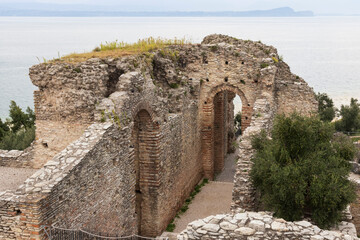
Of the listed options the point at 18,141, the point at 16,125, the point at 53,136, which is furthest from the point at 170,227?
the point at 16,125

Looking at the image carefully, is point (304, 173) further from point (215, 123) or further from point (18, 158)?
point (215, 123)

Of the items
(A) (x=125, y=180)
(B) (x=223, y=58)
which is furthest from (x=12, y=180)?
(B) (x=223, y=58)

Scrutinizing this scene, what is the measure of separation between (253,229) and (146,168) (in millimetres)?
5465

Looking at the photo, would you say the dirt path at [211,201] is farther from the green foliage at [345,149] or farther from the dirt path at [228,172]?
the green foliage at [345,149]

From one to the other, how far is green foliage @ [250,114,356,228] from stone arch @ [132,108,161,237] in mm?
3308

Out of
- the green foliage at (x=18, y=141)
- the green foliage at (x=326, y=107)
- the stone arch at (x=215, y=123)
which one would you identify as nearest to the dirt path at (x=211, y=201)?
the stone arch at (x=215, y=123)

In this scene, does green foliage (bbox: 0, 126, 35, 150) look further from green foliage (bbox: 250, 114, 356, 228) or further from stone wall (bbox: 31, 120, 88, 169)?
green foliage (bbox: 250, 114, 356, 228)

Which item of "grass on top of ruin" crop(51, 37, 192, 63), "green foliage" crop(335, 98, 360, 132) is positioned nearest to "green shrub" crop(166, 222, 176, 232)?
"grass on top of ruin" crop(51, 37, 192, 63)

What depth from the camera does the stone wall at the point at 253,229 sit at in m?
6.88

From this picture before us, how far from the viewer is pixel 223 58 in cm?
1527

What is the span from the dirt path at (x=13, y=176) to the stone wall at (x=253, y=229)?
5.10 m

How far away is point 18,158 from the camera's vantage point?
11766mm

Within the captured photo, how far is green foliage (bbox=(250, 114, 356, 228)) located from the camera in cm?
818

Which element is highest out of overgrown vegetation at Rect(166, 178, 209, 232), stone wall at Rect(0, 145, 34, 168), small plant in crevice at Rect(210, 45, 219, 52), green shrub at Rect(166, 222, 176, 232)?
small plant in crevice at Rect(210, 45, 219, 52)
